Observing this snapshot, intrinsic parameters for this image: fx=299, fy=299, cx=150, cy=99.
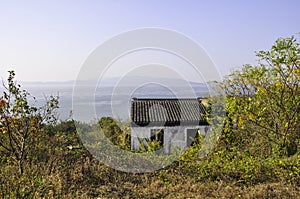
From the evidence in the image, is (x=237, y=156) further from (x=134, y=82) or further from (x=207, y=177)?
(x=134, y=82)

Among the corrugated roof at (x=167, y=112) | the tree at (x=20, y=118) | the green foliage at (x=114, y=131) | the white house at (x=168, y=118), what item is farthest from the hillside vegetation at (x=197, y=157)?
the corrugated roof at (x=167, y=112)

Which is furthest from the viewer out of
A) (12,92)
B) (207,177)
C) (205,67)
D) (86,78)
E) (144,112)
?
(144,112)

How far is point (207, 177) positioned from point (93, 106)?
10.1 feet

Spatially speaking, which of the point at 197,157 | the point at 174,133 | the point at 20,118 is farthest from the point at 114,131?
the point at 20,118

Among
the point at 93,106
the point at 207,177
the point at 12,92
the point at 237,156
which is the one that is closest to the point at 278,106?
the point at 237,156

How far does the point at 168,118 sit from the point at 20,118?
8.43 m

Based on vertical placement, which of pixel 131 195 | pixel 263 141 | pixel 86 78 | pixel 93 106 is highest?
pixel 86 78

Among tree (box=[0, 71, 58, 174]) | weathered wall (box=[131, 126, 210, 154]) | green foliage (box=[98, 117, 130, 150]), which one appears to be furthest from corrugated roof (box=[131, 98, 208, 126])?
tree (box=[0, 71, 58, 174])

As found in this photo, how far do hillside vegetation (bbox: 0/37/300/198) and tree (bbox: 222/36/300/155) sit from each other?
0.02 m

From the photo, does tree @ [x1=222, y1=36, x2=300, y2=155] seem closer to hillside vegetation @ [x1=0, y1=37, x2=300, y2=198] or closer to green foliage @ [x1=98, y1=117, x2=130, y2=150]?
hillside vegetation @ [x1=0, y1=37, x2=300, y2=198]

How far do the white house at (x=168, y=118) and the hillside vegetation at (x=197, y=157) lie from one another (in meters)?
3.99

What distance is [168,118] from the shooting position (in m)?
13.3

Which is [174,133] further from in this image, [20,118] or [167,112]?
[20,118]

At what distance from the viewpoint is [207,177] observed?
5.92 metres
